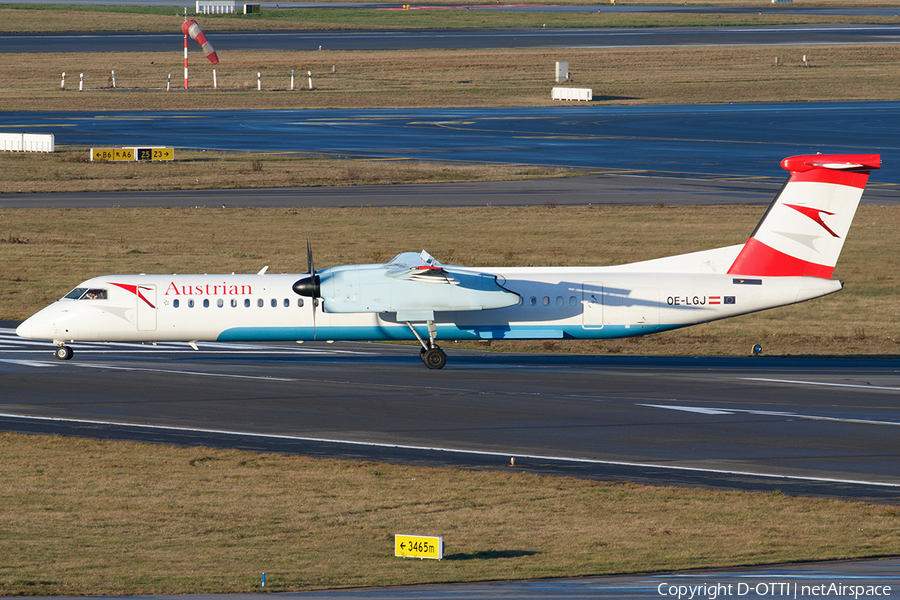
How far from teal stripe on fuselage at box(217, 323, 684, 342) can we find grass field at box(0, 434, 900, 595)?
25.9 ft

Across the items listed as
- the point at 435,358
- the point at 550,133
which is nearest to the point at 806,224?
the point at 435,358

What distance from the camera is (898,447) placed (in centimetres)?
2325

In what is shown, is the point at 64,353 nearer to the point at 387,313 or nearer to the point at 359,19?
the point at 387,313

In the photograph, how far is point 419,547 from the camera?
1633 centimetres

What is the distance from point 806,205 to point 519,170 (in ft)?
106

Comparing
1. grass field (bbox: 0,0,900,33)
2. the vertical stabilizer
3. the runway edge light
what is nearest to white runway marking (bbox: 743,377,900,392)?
the vertical stabilizer

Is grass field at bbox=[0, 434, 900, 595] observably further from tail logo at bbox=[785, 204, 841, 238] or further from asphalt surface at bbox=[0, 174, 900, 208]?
asphalt surface at bbox=[0, 174, 900, 208]

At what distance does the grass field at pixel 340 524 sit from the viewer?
1593 centimetres

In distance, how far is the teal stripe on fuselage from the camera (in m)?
30.7

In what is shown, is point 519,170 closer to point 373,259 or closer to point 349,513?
point 373,259

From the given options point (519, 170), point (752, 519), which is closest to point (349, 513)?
point (752, 519)

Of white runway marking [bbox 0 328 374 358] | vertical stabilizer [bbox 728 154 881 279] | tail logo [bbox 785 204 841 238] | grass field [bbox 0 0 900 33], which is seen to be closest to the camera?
vertical stabilizer [bbox 728 154 881 279]

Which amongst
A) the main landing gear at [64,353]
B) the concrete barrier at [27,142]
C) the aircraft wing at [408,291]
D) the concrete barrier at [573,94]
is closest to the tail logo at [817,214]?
the aircraft wing at [408,291]

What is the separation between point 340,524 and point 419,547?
8.98ft
